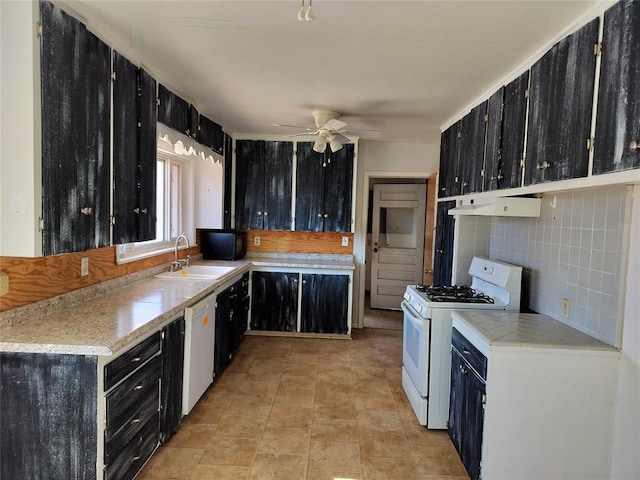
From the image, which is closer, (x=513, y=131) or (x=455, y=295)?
(x=513, y=131)

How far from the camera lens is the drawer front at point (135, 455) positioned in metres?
1.84

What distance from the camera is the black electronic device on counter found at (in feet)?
14.8

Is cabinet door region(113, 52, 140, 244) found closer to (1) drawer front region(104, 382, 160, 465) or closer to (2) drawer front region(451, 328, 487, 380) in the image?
(1) drawer front region(104, 382, 160, 465)

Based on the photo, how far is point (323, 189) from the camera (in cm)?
482

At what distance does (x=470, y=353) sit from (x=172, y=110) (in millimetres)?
2736

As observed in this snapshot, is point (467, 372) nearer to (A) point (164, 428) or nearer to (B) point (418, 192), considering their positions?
(A) point (164, 428)

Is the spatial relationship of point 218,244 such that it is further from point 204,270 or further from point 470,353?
point 470,353

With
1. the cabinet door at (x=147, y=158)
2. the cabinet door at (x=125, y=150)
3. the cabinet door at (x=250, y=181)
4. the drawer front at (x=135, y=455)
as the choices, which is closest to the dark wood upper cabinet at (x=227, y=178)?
the cabinet door at (x=250, y=181)

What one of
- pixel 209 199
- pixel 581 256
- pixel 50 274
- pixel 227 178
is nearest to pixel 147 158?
pixel 50 274

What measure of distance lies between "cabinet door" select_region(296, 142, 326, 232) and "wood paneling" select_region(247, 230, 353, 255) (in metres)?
0.44

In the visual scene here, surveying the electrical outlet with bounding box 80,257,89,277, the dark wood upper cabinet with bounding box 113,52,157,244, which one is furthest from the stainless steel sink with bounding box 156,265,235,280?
the electrical outlet with bounding box 80,257,89,277

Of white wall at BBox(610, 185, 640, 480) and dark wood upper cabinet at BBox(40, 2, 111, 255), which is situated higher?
dark wood upper cabinet at BBox(40, 2, 111, 255)

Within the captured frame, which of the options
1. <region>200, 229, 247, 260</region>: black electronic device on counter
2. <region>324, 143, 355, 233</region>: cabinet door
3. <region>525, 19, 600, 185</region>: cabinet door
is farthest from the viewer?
<region>324, 143, 355, 233</region>: cabinet door

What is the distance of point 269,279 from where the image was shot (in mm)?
4672
